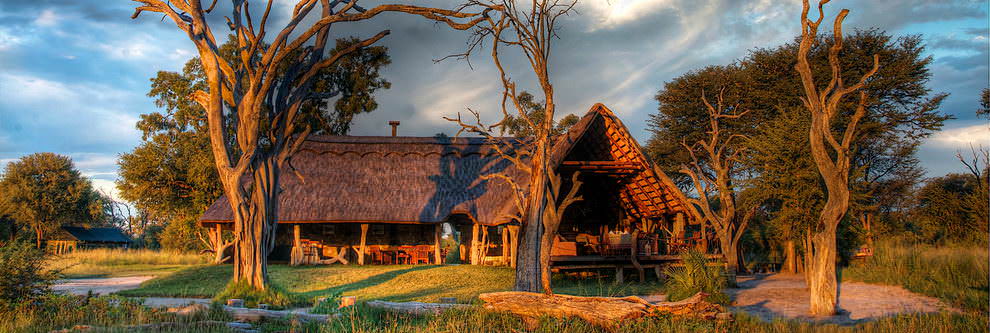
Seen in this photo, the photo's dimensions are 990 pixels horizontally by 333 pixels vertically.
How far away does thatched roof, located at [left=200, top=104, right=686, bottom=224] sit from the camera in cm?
2064

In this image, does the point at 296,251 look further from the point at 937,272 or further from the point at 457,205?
the point at 937,272

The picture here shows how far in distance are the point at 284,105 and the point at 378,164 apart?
1239 cm

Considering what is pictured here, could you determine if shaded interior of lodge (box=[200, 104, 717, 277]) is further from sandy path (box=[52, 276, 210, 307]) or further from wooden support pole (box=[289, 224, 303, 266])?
sandy path (box=[52, 276, 210, 307])

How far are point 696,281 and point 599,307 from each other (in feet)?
14.6

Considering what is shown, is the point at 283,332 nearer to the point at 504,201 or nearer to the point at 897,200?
the point at 504,201

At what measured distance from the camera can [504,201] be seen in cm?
2273

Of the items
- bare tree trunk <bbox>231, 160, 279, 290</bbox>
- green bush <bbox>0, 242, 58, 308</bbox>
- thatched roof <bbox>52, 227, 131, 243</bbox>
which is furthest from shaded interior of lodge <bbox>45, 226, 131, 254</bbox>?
green bush <bbox>0, 242, 58, 308</bbox>

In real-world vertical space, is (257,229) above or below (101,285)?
above

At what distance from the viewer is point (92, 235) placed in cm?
4775

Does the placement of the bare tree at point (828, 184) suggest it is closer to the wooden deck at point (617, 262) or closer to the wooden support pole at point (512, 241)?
the wooden deck at point (617, 262)

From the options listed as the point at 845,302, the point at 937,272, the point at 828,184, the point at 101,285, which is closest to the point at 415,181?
the point at 101,285

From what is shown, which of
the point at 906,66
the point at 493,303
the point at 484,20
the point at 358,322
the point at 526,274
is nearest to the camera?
the point at 358,322

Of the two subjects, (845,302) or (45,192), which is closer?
(845,302)

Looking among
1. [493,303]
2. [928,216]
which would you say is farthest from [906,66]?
[493,303]
